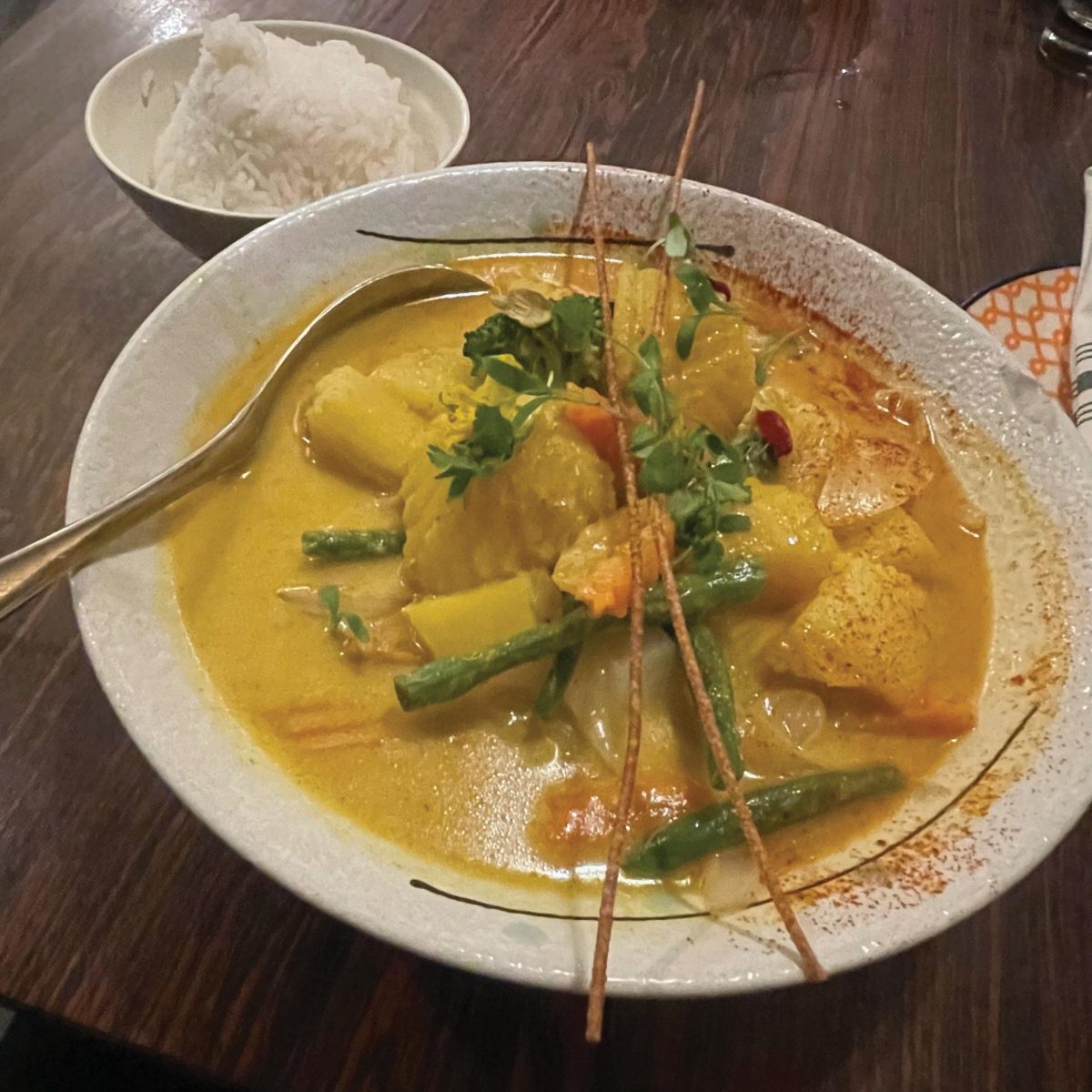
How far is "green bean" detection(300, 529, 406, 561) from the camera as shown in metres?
1.33

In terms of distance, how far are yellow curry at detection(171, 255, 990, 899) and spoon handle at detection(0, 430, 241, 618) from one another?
0.21 feet

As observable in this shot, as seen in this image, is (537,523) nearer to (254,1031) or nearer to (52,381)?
(254,1031)

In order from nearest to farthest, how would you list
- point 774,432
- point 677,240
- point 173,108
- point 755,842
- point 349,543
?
point 755,842 < point 349,543 < point 774,432 < point 677,240 < point 173,108

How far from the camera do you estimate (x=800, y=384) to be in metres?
1.65

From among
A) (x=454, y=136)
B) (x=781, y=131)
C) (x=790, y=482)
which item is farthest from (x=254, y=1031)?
(x=781, y=131)

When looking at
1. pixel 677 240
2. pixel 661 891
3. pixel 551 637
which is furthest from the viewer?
pixel 677 240

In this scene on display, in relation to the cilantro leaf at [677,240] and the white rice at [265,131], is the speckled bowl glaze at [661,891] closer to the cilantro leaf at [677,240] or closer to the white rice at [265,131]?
the cilantro leaf at [677,240]

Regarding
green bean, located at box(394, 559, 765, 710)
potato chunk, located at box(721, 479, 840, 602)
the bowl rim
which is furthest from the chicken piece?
the bowl rim

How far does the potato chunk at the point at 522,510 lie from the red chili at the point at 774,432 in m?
0.34

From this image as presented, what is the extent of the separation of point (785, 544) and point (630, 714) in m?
0.40

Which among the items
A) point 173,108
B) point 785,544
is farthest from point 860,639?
point 173,108

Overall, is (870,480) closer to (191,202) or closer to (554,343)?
(554,343)

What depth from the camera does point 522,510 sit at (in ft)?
3.95

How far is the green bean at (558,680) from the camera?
1.20 m
